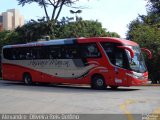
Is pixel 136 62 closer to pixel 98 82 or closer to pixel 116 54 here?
pixel 116 54

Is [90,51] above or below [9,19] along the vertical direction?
below

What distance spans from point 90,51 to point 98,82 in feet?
6.22

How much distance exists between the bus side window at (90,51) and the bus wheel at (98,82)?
127 cm

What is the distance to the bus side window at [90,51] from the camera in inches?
955

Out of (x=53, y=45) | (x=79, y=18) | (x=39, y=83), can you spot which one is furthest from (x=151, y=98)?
(x=79, y=18)

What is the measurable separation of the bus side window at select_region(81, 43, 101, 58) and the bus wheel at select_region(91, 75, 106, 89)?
1271 millimetres

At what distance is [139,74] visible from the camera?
2347cm

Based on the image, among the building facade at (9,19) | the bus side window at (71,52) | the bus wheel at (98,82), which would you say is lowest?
the bus wheel at (98,82)

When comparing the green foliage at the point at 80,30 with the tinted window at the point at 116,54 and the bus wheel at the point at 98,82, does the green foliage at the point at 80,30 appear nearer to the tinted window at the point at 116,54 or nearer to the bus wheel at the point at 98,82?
the bus wheel at the point at 98,82

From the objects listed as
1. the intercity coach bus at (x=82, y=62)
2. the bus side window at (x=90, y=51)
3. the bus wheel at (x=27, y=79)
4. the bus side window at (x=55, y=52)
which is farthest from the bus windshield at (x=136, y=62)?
the bus wheel at (x=27, y=79)

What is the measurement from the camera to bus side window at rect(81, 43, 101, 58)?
24250mm

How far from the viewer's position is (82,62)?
992 inches

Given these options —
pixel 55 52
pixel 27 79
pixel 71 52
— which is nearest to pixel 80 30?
pixel 27 79

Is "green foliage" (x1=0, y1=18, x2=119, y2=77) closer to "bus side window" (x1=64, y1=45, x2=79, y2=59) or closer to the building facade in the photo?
"bus side window" (x1=64, y1=45, x2=79, y2=59)
